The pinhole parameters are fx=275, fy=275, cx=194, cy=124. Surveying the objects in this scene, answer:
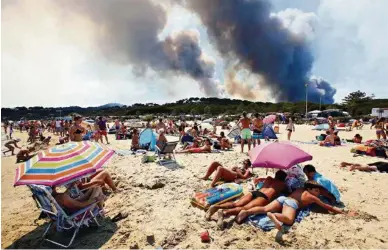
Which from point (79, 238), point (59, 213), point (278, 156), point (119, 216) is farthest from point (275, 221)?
point (59, 213)

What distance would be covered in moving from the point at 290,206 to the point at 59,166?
3.42m

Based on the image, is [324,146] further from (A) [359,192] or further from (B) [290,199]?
(B) [290,199]

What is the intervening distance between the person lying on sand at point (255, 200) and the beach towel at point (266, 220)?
18 cm

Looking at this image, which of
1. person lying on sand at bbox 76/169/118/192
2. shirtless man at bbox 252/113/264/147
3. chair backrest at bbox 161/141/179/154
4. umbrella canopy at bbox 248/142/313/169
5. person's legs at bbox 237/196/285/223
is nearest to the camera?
person's legs at bbox 237/196/285/223

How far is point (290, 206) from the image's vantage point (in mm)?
4090

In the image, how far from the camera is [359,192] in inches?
211

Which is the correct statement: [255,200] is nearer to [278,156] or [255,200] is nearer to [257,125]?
[278,156]

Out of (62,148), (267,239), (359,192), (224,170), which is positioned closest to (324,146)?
(359,192)

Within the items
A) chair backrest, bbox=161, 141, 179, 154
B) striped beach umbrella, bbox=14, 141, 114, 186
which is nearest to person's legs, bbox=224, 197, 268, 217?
striped beach umbrella, bbox=14, 141, 114, 186

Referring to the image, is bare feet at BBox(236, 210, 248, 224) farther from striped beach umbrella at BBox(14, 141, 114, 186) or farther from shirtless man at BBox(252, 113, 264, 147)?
shirtless man at BBox(252, 113, 264, 147)

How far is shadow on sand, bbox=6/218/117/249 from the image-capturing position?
4078mm

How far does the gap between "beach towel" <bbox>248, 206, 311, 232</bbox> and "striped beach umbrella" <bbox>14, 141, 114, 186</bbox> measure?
252 cm

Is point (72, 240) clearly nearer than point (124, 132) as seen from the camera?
Yes

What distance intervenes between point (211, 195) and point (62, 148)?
101 inches
